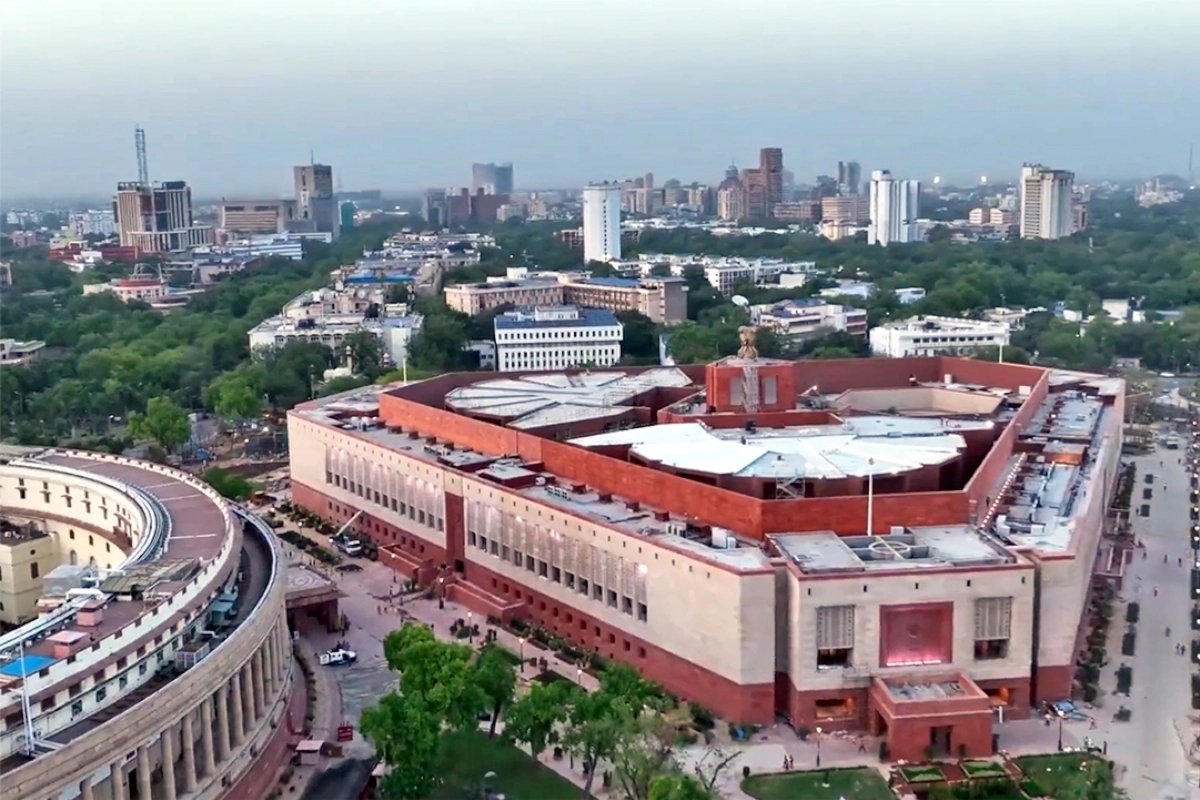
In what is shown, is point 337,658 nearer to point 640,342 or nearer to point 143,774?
point 143,774

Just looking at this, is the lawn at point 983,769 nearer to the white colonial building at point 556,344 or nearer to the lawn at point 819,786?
the lawn at point 819,786

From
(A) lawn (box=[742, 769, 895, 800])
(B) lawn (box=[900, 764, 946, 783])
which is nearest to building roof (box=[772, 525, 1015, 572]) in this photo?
(B) lawn (box=[900, 764, 946, 783])

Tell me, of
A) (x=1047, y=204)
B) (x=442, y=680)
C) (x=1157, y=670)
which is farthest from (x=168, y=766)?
(x=1047, y=204)

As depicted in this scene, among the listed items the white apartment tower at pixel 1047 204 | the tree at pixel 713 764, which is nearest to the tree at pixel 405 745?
the tree at pixel 713 764

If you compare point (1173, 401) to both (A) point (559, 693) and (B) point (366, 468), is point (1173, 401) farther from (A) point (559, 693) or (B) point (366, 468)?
(A) point (559, 693)

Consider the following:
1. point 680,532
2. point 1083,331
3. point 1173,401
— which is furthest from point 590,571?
point 1083,331

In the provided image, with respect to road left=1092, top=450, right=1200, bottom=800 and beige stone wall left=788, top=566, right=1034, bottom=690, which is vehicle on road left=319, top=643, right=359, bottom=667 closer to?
beige stone wall left=788, top=566, right=1034, bottom=690
